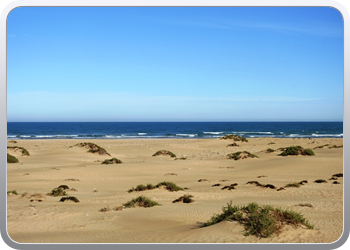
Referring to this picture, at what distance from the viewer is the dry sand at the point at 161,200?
6797mm

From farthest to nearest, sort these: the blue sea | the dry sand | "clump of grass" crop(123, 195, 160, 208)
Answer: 1. the blue sea
2. "clump of grass" crop(123, 195, 160, 208)
3. the dry sand

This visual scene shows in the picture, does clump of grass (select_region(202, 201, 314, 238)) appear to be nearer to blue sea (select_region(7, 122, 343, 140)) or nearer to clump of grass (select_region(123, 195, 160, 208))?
clump of grass (select_region(123, 195, 160, 208))

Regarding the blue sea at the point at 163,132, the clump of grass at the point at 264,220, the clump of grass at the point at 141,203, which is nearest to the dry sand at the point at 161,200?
the clump of grass at the point at 264,220

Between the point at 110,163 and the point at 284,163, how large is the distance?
1290cm

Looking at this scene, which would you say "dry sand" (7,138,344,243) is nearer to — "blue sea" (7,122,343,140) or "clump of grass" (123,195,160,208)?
"clump of grass" (123,195,160,208)

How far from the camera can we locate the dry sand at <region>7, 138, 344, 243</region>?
680 cm

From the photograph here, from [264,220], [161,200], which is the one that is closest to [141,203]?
[161,200]

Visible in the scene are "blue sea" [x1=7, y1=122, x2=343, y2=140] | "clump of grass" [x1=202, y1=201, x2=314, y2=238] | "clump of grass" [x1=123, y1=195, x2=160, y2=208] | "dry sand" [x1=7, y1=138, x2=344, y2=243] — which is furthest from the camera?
"blue sea" [x1=7, y1=122, x2=343, y2=140]

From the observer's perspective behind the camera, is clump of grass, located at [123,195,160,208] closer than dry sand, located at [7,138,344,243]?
No

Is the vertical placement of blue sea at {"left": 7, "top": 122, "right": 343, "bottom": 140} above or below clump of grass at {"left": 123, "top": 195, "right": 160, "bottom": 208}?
above

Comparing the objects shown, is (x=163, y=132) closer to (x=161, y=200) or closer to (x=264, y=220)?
(x=161, y=200)

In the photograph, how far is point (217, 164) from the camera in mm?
27375

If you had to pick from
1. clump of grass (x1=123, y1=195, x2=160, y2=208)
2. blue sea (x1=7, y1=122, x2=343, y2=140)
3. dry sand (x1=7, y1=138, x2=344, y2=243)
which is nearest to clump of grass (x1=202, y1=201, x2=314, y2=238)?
dry sand (x1=7, y1=138, x2=344, y2=243)
